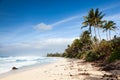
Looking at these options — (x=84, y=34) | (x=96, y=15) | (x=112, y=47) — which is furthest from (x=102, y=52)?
(x=84, y=34)

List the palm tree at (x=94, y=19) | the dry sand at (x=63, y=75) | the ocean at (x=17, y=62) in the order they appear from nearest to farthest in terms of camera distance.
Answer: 1. the dry sand at (x=63, y=75)
2. the ocean at (x=17, y=62)
3. the palm tree at (x=94, y=19)

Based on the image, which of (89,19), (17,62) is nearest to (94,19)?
(89,19)

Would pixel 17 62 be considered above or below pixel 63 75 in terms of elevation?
above

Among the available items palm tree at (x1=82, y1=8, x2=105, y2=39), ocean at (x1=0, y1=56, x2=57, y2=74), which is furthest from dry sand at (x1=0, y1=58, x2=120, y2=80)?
palm tree at (x1=82, y1=8, x2=105, y2=39)

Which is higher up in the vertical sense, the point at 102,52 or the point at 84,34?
the point at 84,34

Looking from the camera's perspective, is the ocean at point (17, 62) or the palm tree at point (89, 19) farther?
the palm tree at point (89, 19)

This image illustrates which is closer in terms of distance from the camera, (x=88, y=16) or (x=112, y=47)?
(x=112, y=47)

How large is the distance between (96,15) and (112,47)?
15.1 m

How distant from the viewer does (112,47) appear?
970 inches

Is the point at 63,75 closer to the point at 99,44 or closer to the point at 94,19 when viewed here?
the point at 99,44

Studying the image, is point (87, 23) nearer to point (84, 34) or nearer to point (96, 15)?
point (96, 15)

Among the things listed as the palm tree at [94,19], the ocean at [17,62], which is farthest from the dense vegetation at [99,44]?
the ocean at [17,62]

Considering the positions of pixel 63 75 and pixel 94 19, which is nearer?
pixel 63 75

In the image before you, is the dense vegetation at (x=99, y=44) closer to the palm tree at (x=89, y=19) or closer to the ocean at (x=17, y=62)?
the palm tree at (x=89, y=19)
